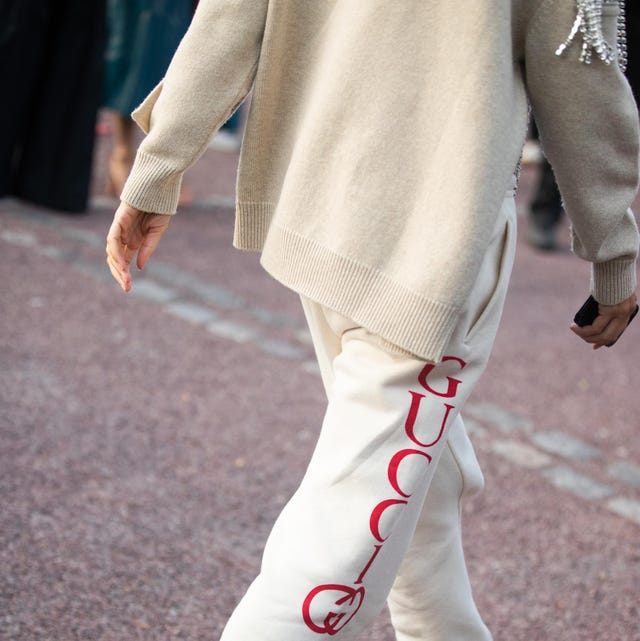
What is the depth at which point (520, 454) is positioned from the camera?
3631 mm

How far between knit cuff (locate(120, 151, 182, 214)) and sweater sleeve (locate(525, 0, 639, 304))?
0.57 meters

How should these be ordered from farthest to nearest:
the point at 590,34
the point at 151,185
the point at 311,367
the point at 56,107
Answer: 1. the point at 56,107
2. the point at 311,367
3. the point at 151,185
4. the point at 590,34

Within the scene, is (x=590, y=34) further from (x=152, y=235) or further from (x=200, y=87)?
(x=152, y=235)

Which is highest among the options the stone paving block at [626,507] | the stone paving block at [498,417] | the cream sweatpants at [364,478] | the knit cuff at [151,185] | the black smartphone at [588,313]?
the knit cuff at [151,185]

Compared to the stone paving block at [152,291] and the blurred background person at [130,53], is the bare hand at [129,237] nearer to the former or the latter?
the stone paving block at [152,291]

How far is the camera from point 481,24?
1.53 m

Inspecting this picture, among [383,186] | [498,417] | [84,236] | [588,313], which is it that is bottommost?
[84,236]

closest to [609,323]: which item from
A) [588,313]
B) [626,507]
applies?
[588,313]

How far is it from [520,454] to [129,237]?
2.18 m

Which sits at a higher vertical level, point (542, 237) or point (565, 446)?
point (565, 446)

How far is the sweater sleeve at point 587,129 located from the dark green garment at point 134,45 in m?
5.26

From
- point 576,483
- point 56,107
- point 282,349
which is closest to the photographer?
point 576,483

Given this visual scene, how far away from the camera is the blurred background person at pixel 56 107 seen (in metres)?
6.09

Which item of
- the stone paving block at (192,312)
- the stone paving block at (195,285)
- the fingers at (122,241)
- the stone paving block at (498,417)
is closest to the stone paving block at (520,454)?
the stone paving block at (498,417)
